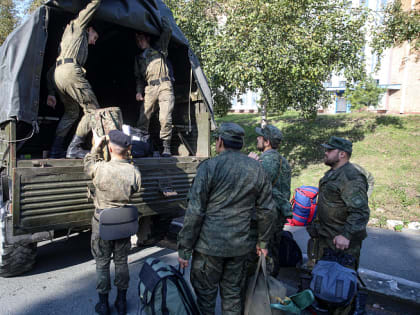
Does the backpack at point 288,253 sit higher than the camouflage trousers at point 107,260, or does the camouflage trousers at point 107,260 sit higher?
the camouflage trousers at point 107,260

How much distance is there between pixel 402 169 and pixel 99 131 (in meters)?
7.66

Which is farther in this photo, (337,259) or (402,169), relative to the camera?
(402,169)

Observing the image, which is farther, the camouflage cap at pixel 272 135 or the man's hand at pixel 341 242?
the camouflage cap at pixel 272 135

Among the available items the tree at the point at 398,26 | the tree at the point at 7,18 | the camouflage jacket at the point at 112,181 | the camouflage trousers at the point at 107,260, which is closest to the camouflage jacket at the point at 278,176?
the camouflage jacket at the point at 112,181

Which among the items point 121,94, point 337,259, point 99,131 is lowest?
point 337,259

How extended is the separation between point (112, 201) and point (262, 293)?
4.86 feet

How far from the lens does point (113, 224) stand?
8.93 feet

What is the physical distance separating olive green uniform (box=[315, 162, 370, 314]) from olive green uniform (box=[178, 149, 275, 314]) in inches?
37.2

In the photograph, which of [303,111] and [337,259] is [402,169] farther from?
[337,259]

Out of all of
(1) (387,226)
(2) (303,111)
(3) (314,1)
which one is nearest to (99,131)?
(1) (387,226)

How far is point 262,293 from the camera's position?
235cm

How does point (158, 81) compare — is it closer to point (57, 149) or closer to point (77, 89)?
point (77, 89)

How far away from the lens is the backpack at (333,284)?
2.42m

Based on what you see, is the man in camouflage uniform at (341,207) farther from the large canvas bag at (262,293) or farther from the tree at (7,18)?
the tree at (7,18)
